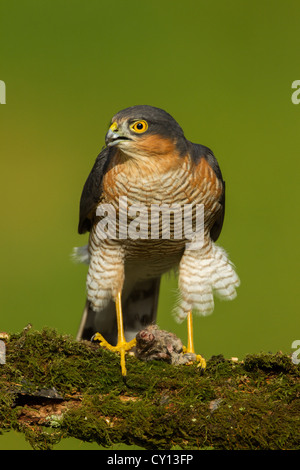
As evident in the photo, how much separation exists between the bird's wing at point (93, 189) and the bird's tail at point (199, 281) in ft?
2.60

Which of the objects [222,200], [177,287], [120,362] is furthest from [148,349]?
[222,200]

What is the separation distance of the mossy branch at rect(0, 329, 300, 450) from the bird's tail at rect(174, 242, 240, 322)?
977 mm

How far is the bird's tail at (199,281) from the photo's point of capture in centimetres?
490

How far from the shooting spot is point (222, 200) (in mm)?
5027

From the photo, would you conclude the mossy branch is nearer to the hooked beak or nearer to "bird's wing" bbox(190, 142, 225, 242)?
the hooked beak

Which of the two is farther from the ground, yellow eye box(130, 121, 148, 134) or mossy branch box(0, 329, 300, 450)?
yellow eye box(130, 121, 148, 134)

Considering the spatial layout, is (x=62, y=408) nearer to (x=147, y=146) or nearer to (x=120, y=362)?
(x=120, y=362)

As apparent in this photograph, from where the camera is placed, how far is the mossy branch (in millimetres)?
3438

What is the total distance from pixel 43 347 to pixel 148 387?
65cm

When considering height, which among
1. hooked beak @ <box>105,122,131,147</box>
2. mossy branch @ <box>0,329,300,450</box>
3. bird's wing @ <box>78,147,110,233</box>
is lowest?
mossy branch @ <box>0,329,300,450</box>

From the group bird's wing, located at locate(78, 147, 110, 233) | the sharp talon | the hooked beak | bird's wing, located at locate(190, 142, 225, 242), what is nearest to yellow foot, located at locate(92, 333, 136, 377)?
the sharp talon

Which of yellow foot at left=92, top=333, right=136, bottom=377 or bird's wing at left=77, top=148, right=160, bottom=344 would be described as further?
bird's wing at left=77, top=148, right=160, bottom=344

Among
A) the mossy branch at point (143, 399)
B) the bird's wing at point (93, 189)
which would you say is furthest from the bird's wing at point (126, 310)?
the mossy branch at point (143, 399)
